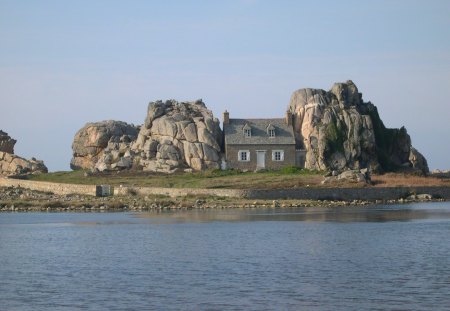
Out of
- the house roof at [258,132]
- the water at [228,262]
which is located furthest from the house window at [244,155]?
the water at [228,262]

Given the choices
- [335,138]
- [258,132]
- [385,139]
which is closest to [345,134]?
[335,138]

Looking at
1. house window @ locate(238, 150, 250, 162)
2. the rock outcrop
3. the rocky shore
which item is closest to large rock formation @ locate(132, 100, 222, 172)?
house window @ locate(238, 150, 250, 162)

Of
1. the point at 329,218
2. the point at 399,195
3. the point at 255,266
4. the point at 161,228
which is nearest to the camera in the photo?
the point at 255,266

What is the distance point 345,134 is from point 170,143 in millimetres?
16302

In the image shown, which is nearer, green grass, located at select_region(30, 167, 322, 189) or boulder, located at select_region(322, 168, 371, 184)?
green grass, located at select_region(30, 167, 322, 189)

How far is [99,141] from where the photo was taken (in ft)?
303

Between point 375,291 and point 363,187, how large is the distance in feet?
148

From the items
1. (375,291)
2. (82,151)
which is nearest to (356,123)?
(82,151)

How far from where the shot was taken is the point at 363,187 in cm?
7300

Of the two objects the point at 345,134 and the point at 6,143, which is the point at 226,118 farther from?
the point at 6,143

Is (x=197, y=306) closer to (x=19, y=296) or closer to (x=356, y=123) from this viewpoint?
(x=19, y=296)

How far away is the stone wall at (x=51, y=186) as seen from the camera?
7712cm

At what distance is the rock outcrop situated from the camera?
9000 centimetres

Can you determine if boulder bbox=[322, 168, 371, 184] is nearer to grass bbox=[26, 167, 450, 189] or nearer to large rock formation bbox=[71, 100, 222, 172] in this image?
grass bbox=[26, 167, 450, 189]
